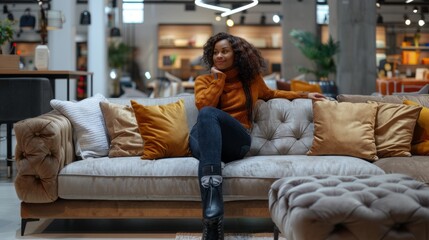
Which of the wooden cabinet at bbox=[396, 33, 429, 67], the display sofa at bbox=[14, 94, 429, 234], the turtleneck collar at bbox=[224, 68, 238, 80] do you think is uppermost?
the wooden cabinet at bbox=[396, 33, 429, 67]

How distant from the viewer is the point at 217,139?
3.38 meters

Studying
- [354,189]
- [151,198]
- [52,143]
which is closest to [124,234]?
[151,198]

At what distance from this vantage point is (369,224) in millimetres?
2232

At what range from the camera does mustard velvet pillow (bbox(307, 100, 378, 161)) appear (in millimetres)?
3887

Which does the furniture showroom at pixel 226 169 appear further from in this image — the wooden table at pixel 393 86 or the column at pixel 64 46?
the wooden table at pixel 393 86

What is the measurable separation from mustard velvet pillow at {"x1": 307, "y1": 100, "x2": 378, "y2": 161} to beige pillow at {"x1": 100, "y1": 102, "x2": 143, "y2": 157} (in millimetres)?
1131

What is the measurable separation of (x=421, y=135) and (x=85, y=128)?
2197mm

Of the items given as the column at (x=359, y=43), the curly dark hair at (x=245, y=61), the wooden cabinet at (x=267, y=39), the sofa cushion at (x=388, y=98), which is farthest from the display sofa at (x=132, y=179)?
the wooden cabinet at (x=267, y=39)

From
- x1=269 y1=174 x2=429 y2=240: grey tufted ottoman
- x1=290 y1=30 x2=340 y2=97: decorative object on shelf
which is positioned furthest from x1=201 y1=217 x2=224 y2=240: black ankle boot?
x1=290 y1=30 x2=340 y2=97: decorative object on shelf

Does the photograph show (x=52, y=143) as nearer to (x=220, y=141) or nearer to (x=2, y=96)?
(x=220, y=141)

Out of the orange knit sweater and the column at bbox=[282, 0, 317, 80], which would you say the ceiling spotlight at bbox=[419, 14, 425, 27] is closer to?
the column at bbox=[282, 0, 317, 80]

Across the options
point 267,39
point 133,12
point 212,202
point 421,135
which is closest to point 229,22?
point 267,39

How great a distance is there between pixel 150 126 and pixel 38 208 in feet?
2.77

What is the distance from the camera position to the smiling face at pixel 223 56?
3.87m
